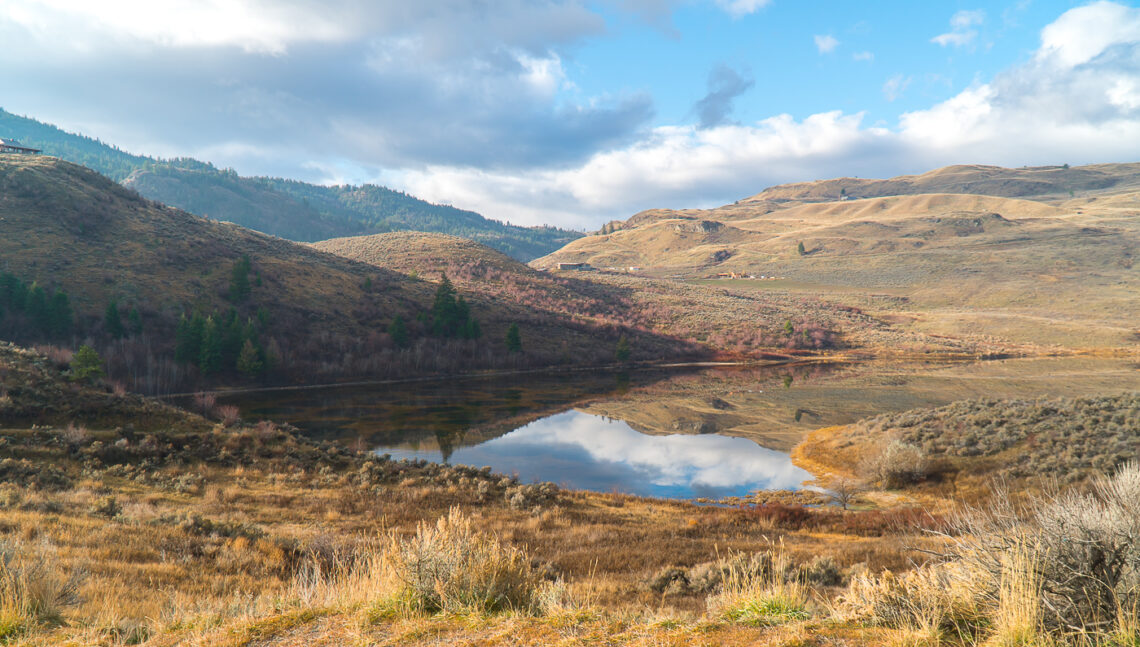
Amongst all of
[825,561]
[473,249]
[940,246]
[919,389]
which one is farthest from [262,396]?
[940,246]

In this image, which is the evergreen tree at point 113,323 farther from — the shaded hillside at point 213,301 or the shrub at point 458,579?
the shrub at point 458,579

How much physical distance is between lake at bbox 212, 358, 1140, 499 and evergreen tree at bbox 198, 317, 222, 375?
386cm

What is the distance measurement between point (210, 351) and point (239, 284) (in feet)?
48.6

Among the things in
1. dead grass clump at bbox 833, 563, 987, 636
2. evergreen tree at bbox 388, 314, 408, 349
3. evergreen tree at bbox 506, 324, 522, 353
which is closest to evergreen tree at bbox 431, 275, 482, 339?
evergreen tree at bbox 506, 324, 522, 353

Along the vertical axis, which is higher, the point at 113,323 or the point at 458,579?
the point at 113,323

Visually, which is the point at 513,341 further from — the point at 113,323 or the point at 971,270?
the point at 971,270

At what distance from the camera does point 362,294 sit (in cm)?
6700

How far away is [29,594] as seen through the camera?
18.1 feet

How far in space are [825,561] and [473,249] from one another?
369 ft

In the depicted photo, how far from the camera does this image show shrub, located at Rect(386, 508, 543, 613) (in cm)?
566

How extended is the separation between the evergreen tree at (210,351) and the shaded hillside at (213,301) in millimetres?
189

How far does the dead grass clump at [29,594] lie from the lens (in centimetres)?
505

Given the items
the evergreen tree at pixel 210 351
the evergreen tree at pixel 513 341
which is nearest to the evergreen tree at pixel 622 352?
the evergreen tree at pixel 513 341

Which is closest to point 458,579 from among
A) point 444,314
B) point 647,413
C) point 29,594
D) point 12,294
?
point 29,594
